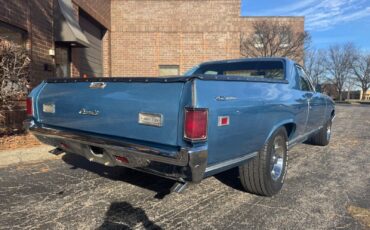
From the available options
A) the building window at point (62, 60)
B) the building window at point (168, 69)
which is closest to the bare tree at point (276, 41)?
the building window at point (168, 69)

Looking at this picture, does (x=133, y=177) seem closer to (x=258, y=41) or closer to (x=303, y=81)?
(x=303, y=81)

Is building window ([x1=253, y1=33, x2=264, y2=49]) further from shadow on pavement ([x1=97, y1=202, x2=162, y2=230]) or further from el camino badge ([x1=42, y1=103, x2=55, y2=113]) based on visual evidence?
shadow on pavement ([x1=97, y1=202, x2=162, y2=230])

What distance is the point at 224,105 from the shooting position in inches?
129

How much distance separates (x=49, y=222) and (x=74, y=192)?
91cm

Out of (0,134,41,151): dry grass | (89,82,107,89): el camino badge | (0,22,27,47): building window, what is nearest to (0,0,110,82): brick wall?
(0,22,27,47): building window

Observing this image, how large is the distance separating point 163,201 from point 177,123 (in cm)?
145

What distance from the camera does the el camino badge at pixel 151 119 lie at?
323 cm

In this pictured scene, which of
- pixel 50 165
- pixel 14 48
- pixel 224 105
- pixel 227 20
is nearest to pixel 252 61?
pixel 224 105

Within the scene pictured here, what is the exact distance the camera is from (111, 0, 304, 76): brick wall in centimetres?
1672

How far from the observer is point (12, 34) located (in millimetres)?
8289

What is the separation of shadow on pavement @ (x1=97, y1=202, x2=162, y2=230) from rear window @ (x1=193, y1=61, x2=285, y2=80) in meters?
2.92

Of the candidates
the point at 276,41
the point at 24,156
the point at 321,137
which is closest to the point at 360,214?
the point at 321,137

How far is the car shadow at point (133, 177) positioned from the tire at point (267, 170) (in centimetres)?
104

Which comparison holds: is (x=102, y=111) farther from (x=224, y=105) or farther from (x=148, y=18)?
(x=148, y=18)
